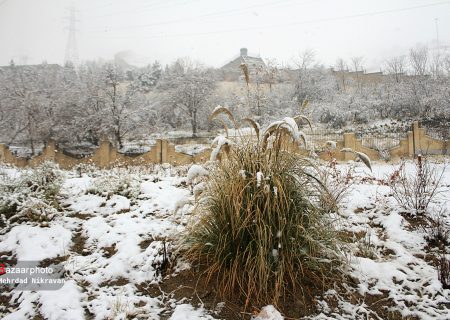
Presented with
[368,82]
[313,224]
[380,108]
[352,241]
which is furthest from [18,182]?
[368,82]

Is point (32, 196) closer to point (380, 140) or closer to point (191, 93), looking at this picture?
point (380, 140)

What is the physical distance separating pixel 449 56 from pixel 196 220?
142ft

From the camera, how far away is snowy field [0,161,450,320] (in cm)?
234

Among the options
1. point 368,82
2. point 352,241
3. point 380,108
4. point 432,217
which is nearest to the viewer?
point 352,241

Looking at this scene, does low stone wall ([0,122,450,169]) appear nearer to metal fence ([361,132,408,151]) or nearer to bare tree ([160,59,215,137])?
metal fence ([361,132,408,151])

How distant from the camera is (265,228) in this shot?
232cm

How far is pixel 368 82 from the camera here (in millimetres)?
39000

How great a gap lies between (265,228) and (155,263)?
1.15 meters

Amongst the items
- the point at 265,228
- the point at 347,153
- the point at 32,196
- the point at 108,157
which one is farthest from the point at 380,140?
the point at 32,196

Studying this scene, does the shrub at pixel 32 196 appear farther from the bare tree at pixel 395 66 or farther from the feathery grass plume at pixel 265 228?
the bare tree at pixel 395 66

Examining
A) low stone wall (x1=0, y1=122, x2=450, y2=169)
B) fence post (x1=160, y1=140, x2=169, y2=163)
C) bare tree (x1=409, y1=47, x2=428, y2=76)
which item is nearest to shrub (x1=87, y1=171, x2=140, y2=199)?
low stone wall (x1=0, y1=122, x2=450, y2=169)

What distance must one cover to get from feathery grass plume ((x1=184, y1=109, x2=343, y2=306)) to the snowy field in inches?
7.3

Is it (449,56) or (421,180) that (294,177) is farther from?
(449,56)

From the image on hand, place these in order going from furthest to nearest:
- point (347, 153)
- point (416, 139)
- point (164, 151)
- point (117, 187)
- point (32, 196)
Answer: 1. point (164, 151)
2. point (416, 139)
3. point (347, 153)
4. point (117, 187)
5. point (32, 196)
